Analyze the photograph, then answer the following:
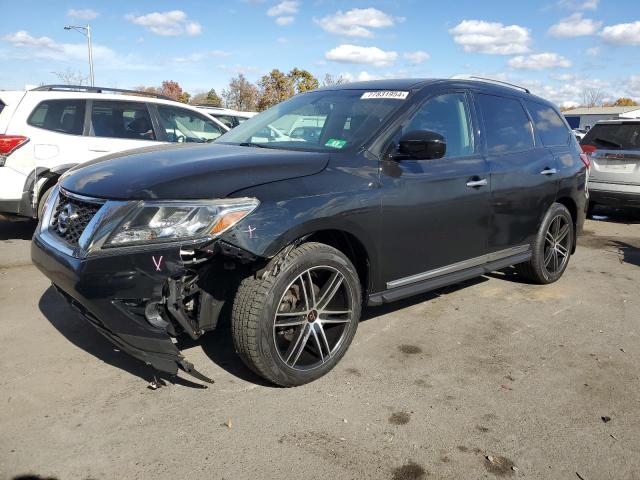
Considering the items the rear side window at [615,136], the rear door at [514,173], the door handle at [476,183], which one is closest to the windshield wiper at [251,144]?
the door handle at [476,183]

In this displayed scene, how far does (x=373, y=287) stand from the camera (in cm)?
367

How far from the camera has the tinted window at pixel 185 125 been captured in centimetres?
754

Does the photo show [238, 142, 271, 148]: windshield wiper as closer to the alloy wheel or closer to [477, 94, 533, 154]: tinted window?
the alloy wheel

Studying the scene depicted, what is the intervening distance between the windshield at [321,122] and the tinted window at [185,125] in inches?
123

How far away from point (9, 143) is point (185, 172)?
4.32 meters

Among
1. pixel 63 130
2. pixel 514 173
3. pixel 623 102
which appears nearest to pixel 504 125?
pixel 514 173

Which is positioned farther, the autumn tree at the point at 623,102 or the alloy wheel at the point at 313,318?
the autumn tree at the point at 623,102

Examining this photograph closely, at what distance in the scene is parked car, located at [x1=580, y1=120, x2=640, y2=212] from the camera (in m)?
8.77

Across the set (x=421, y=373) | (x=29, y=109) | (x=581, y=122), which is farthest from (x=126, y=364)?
(x=581, y=122)

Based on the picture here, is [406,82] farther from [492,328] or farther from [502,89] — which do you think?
[492,328]

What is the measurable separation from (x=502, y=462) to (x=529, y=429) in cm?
38

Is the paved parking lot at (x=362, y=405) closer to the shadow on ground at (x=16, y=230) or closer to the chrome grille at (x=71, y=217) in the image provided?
the chrome grille at (x=71, y=217)

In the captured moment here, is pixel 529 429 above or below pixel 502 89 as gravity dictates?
below

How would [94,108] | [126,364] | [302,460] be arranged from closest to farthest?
[302,460] < [126,364] < [94,108]
